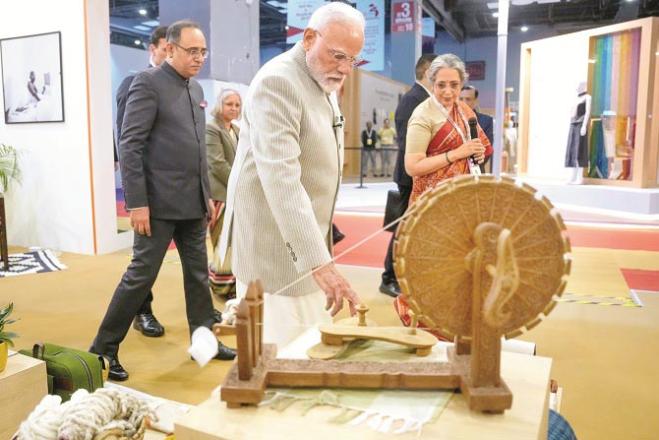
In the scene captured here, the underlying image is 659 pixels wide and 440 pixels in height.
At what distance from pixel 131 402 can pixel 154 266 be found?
134cm

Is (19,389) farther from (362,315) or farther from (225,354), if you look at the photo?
(362,315)

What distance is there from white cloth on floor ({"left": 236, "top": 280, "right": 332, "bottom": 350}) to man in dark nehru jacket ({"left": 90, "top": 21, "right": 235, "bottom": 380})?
3.35 ft

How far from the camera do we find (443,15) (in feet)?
52.2

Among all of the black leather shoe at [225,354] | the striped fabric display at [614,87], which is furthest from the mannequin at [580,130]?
the black leather shoe at [225,354]

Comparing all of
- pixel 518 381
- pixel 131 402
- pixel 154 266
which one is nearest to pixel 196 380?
pixel 154 266

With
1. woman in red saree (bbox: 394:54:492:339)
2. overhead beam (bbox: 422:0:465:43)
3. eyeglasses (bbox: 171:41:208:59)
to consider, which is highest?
overhead beam (bbox: 422:0:465:43)

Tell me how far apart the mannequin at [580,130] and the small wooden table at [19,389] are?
345 inches

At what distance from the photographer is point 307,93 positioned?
1.58 m

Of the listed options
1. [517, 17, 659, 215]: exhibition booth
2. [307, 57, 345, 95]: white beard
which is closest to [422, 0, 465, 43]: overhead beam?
[517, 17, 659, 215]: exhibition booth

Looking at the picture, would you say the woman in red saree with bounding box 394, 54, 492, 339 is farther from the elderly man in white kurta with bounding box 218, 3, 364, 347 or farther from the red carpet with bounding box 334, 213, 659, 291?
the red carpet with bounding box 334, 213, 659, 291

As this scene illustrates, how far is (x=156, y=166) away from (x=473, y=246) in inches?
79.5

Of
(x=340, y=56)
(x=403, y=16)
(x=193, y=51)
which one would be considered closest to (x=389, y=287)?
(x=193, y=51)

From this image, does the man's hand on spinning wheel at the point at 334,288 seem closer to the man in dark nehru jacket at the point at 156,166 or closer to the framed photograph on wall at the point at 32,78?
the man in dark nehru jacket at the point at 156,166

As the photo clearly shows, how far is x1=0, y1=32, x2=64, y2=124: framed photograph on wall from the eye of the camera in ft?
18.1
